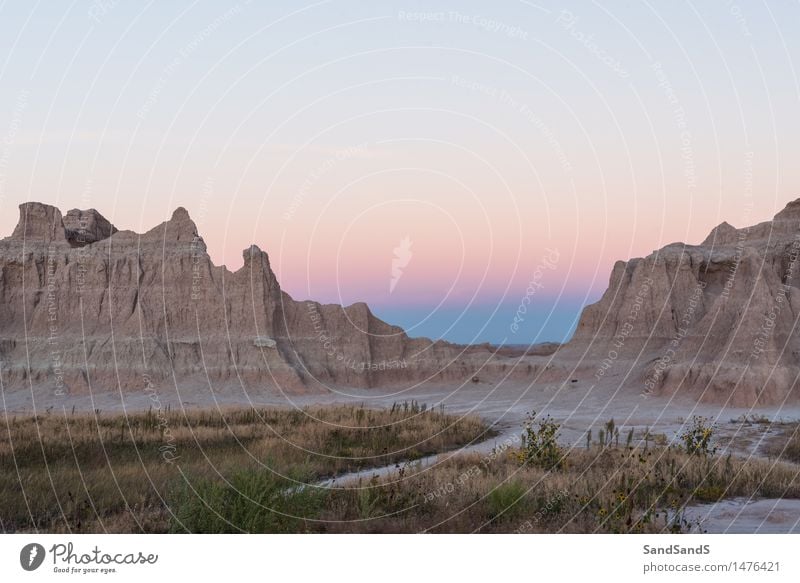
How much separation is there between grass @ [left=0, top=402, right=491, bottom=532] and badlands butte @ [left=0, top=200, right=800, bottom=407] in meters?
21.8

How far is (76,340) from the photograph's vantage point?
2116 inches

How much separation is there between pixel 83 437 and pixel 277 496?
1182cm

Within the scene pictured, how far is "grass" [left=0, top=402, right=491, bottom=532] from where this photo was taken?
37.7 ft

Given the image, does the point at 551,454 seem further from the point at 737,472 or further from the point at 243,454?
the point at 243,454

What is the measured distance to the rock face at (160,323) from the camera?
5250 centimetres

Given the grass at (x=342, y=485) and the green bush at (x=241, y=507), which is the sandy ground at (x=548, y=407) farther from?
the green bush at (x=241, y=507)

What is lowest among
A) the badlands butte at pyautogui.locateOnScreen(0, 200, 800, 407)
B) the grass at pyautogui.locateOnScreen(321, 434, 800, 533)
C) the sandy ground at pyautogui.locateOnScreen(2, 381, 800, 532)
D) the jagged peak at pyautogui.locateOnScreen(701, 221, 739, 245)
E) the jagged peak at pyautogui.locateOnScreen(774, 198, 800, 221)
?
the sandy ground at pyautogui.locateOnScreen(2, 381, 800, 532)

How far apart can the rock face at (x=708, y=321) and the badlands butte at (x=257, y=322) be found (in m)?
0.14

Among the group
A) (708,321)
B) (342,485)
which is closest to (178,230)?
(708,321)

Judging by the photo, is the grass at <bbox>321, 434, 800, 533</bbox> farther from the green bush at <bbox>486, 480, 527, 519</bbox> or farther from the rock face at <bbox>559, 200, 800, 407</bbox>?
the rock face at <bbox>559, 200, 800, 407</bbox>

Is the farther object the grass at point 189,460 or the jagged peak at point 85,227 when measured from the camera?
the jagged peak at point 85,227

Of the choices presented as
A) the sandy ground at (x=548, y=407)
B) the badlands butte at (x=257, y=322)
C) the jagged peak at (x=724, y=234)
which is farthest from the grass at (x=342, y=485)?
the jagged peak at (x=724, y=234)

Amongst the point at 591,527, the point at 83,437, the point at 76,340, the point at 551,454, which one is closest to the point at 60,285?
the point at 76,340

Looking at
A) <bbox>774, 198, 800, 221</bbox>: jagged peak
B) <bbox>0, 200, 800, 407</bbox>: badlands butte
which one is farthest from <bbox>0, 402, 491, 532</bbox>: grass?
<bbox>774, 198, 800, 221</bbox>: jagged peak
